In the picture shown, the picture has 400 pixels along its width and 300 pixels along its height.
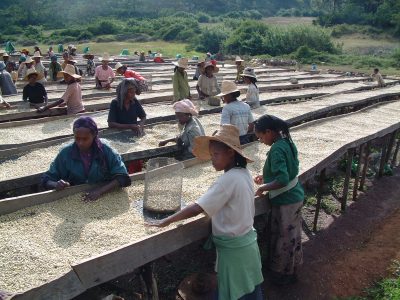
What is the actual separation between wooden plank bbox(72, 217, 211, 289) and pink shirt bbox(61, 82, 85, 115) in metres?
4.63

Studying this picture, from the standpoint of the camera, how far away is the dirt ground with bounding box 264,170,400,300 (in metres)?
4.98

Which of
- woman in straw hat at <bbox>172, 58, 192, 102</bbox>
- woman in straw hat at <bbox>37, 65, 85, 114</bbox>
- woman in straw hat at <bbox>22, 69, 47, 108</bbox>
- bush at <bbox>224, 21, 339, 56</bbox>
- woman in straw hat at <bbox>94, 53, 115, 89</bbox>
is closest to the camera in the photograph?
woman in straw hat at <bbox>37, 65, 85, 114</bbox>

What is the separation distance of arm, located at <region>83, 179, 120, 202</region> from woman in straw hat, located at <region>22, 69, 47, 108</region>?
483 centimetres

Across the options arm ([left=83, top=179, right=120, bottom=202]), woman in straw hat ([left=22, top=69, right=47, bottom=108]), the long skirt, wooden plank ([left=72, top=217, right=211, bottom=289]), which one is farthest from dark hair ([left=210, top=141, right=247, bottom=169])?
woman in straw hat ([left=22, top=69, right=47, bottom=108])

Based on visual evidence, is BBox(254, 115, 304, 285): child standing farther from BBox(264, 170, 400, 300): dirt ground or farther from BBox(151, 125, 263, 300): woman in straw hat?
BBox(151, 125, 263, 300): woman in straw hat

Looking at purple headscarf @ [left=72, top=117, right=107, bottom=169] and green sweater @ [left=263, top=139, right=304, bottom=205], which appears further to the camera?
green sweater @ [left=263, top=139, right=304, bottom=205]

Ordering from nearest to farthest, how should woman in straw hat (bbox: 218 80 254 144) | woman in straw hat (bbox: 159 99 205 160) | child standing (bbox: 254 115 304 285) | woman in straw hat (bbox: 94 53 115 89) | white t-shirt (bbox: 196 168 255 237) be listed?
white t-shirt (bbox: 196 168 255 237), child standing (bbox: 254 115 304 285), woman in straw hat (bbox: 159 99 205 160), woman in straw hat (bbox: 218 80 254 144), woman in straw hat (bbox: 94 53 115 89)

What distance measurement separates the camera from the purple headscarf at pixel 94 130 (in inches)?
143

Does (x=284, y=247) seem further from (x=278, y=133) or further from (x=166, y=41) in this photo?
(x=166, y=41)

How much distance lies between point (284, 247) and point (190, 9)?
7097 cm

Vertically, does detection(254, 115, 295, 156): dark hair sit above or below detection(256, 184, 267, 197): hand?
above

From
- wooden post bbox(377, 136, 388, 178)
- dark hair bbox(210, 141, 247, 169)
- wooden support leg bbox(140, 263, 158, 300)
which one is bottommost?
wooden post bbox(377, 136, 388, 178)

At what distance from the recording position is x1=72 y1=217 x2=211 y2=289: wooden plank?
2.82m

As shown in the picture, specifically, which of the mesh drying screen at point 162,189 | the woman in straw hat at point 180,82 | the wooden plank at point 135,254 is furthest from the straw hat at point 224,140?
the woman in straw hat at point 180,82
